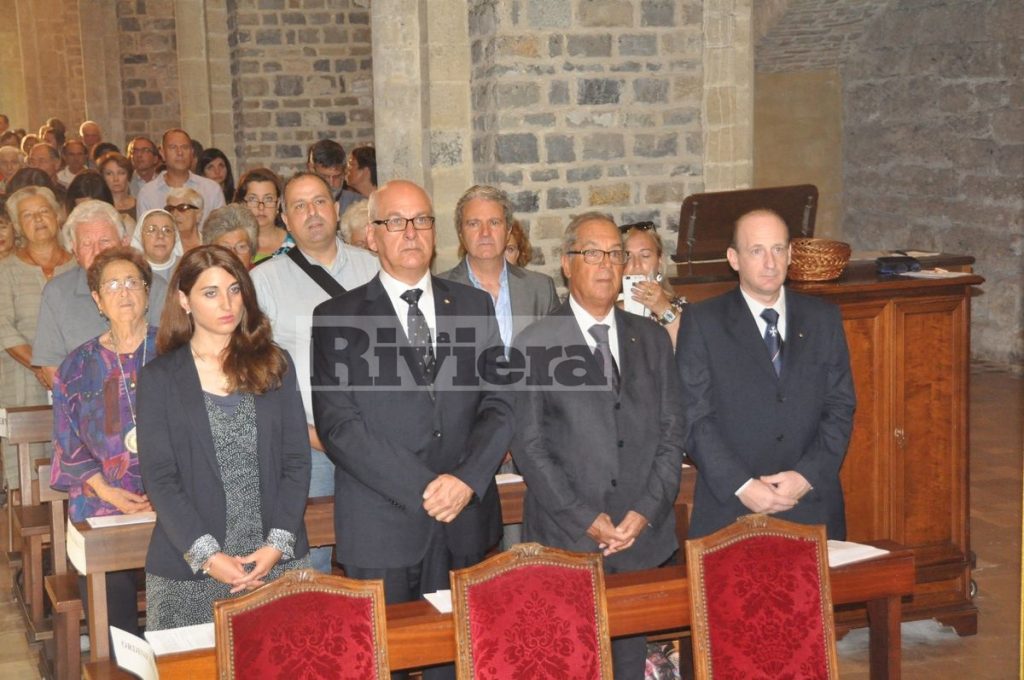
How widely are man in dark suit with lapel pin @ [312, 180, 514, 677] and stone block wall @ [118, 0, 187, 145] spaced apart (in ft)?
38.8

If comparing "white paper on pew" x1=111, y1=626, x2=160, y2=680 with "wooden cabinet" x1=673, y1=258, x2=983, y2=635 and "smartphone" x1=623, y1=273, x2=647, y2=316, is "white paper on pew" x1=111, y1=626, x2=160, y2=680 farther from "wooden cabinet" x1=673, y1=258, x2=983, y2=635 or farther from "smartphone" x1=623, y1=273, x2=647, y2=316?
"wooden cabinet" x1=673, y1=258, x2=983, y2=635

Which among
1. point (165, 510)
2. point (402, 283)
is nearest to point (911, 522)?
point (402, 283)

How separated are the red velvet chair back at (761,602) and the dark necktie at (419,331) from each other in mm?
999

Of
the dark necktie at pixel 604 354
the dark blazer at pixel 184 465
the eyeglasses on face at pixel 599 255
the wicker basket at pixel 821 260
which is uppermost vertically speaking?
the eyeglasses on face at pixel 599 255

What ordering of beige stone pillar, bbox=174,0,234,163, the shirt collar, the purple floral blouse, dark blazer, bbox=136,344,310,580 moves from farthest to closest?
beige stone pillar, bbox=174,0,234,163, the purple floral blouse, the shirt collar, dark blazer, bbox=136,344,310,580

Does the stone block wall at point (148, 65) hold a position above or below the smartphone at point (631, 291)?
above

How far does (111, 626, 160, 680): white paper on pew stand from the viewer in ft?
9.49

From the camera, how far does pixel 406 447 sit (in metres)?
3.64

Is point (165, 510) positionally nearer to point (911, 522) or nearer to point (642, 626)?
point (642, 626)

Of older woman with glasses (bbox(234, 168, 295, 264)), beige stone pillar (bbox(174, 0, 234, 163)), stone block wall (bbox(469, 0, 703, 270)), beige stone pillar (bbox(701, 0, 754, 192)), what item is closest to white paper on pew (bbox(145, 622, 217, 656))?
older woman with glasses (bbox(234, 168, 295, 264))

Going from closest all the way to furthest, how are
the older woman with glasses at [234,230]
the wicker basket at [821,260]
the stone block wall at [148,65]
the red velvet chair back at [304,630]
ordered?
1. the red velvet chair back at [304,630]
2. the wicker basket at [821,260]
3. the older woman with glasses at [234,230]
4. the stone block wall at [148,65]

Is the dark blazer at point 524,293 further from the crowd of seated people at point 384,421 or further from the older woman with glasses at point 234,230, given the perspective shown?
the older woman with glasses at point 234,230

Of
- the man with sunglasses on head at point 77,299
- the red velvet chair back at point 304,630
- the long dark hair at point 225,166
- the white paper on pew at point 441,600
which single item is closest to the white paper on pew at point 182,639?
the red velvet chair back at point 304,630

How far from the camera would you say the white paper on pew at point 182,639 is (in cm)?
298
